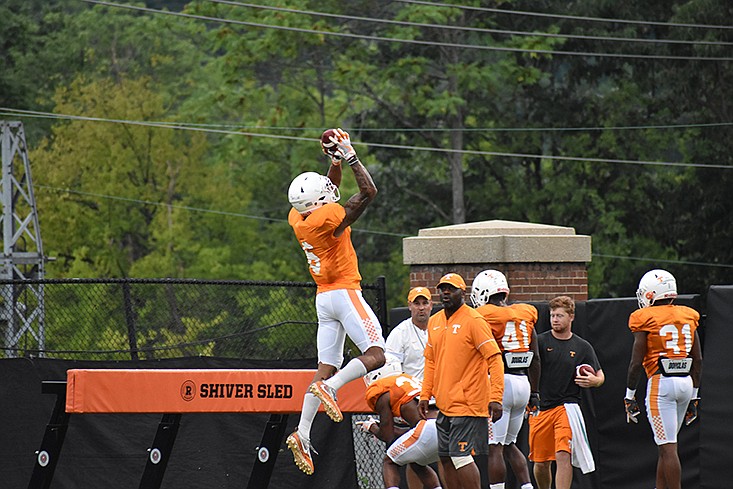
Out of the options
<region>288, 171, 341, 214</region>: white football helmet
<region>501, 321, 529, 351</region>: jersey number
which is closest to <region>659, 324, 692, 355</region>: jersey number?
<region>501, 321, 529, 351</region>: jersey number

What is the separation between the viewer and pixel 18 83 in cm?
4747

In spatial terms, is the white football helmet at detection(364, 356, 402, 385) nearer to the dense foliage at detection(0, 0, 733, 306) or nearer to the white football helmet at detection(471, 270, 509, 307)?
the white football helmet at detection(471, 270, 509, 307)

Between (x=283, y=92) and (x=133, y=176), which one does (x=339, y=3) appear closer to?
(x=283, y=92)

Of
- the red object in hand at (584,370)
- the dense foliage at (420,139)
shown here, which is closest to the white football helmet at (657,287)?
the red object in hand at (584,370)

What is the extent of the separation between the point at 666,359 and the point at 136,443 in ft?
17.7

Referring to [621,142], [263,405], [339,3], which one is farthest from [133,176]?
[263,405]

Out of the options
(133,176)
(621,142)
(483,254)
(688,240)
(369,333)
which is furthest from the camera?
(133,176)

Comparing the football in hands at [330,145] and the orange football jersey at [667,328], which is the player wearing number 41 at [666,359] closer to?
the orange football jersey at [667,328]

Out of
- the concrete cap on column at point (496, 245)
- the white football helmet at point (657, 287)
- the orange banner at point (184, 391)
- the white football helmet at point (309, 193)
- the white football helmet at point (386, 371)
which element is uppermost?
the white football helmet at point (309, 193)

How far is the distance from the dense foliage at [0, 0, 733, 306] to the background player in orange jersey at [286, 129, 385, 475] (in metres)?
23.4

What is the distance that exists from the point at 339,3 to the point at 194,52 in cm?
1889

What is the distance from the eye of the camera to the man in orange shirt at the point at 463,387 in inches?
384

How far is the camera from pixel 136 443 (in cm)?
1283

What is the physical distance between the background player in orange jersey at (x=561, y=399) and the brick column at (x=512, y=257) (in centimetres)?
166
